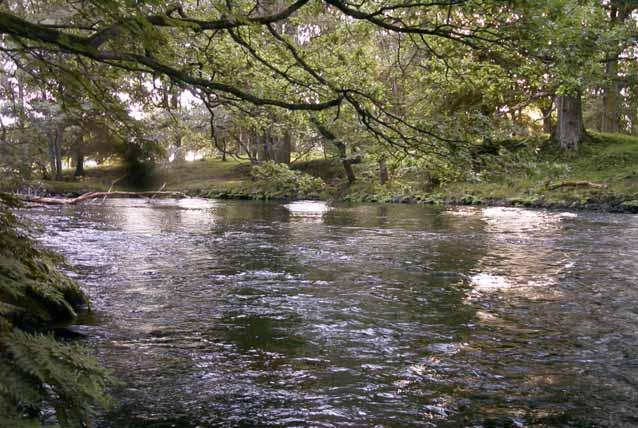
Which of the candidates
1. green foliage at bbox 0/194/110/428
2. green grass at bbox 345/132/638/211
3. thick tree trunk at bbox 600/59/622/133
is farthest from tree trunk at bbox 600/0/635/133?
green foliage at bbox 0/194/110/428

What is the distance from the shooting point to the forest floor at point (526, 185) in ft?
19.5

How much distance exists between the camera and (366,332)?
6.01 metres

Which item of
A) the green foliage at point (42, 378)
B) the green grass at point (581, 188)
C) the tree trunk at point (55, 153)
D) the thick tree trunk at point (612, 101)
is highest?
the thick tree trunk at point (612, 101)

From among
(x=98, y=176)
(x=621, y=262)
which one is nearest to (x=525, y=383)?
(x=621, y=262)

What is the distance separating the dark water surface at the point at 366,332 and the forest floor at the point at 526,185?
172 cm

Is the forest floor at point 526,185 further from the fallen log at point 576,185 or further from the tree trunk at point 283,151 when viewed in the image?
the tree trunk at point 283,151

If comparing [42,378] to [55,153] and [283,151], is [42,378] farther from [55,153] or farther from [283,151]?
[55,153]

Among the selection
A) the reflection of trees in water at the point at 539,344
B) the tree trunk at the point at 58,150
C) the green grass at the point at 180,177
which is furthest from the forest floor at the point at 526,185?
the tree trunk at the point at 58,150

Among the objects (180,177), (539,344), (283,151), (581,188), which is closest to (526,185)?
(539,344)

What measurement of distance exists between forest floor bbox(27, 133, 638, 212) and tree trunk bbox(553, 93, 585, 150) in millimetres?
640

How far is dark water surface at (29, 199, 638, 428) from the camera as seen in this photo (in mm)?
4148

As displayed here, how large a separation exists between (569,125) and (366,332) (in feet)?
94.8

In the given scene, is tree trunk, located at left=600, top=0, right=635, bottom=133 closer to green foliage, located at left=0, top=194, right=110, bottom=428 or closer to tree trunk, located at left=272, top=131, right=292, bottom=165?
→ tree trunk, located at left=272, top=131, right=292, bottom=165

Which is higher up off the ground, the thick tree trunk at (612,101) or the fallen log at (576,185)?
the thick tree trunk at (612,101)
